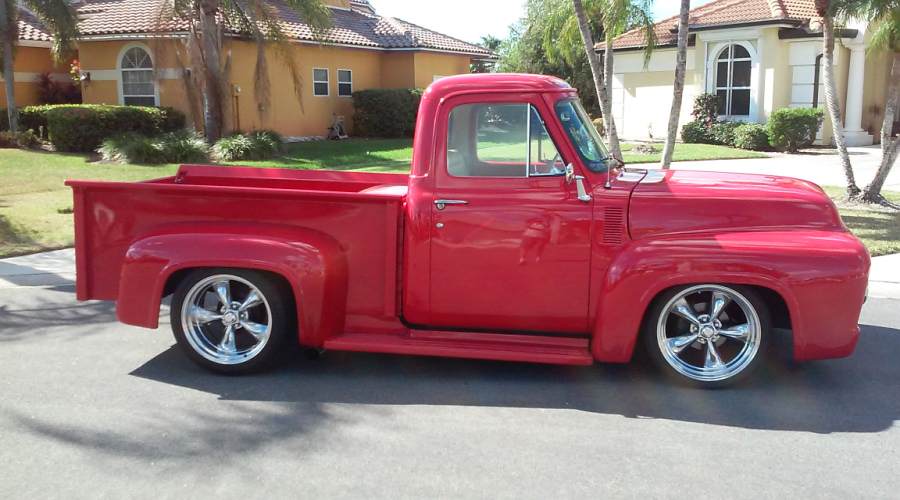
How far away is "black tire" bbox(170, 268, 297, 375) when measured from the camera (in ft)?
17.7

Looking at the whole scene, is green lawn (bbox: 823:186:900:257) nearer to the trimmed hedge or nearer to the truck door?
the truck door

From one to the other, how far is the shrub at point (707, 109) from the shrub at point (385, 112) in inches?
370

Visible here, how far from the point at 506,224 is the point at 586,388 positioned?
3.81 ft

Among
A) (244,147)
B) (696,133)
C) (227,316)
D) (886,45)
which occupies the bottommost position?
(227,316)

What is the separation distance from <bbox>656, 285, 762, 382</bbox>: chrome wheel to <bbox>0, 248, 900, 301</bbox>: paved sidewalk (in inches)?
141

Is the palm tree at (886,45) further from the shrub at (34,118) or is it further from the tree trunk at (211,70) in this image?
the shrub at (34,118)

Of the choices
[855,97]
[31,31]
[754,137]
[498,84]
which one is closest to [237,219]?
[498,84]

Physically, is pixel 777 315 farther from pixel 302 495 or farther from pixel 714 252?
pixel 302 495

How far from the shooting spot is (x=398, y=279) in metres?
5.46

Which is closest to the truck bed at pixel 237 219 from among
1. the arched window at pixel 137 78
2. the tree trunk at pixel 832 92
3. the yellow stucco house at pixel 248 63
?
the tree trunk at pixel 832 92

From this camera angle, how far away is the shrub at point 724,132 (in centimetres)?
2577

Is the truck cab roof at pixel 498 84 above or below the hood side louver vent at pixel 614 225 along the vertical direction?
above

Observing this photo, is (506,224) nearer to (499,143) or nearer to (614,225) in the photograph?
(499,143)

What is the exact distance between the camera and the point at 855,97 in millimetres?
25469
